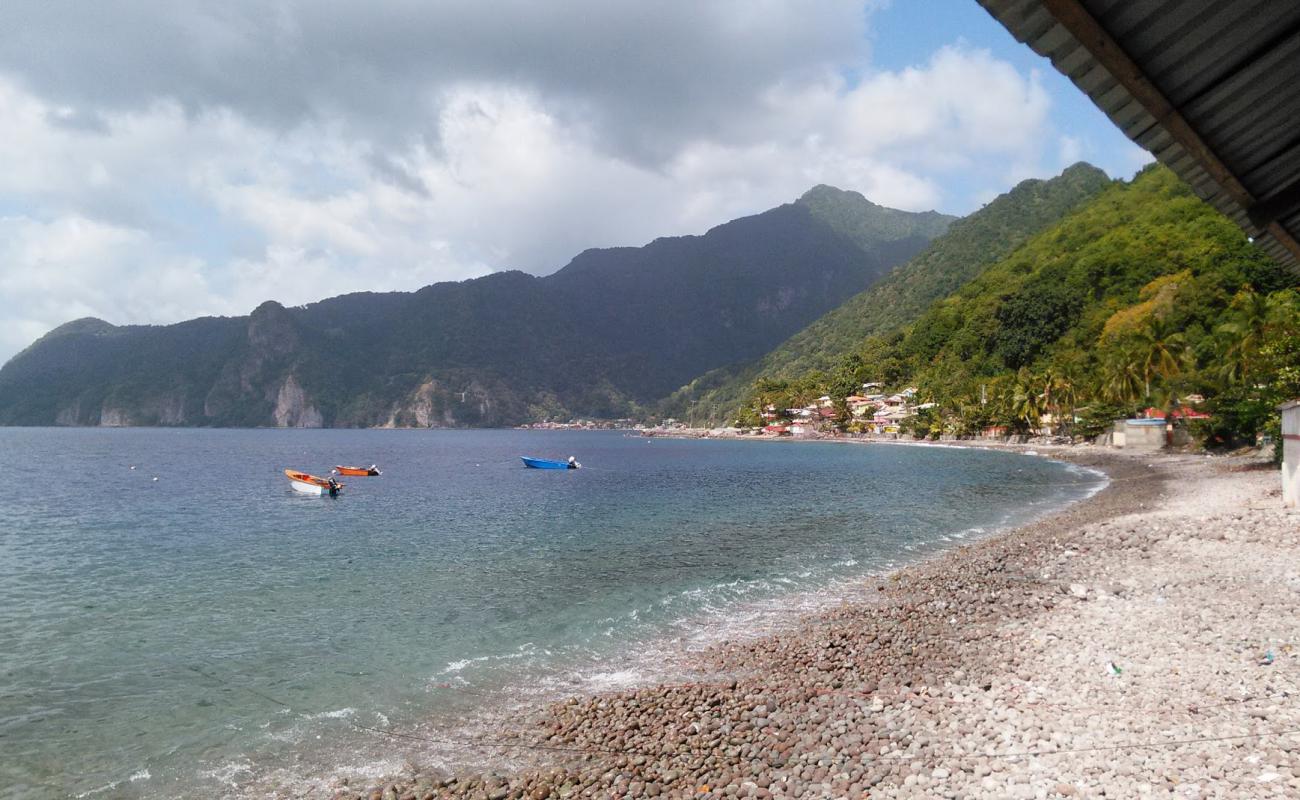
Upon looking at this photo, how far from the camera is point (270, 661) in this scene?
1510cm

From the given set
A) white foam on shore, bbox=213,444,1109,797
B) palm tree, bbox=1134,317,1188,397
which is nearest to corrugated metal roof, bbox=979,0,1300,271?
white foam on shore, bbox=213,444,1109,797

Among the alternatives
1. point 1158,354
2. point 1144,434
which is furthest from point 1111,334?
point 1144,434

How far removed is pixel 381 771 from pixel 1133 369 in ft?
274

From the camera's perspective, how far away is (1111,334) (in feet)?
319

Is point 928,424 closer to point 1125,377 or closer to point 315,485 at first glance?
point 1125,377

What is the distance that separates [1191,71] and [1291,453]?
2678 cm

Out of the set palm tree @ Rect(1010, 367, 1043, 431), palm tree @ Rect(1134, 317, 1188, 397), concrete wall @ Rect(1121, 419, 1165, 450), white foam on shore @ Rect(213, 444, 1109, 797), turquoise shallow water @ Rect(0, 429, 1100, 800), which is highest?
palm tree @ Rect(1134, 317, 1188, 397)

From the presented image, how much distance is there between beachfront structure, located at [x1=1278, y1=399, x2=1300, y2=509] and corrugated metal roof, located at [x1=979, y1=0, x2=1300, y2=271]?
76.0 feet

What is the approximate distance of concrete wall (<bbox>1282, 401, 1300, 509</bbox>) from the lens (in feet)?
73.8

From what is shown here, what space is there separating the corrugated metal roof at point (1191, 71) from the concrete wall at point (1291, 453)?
23176 mm

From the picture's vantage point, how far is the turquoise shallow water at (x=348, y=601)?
37.2 ft

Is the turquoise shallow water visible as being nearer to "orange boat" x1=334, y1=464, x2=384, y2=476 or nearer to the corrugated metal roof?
the corrugated metal roof

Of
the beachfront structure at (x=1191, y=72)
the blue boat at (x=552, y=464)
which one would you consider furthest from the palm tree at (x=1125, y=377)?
the beachfront structure at (x=1191, y=72)

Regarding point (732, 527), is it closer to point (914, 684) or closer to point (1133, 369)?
point (914, 684)
